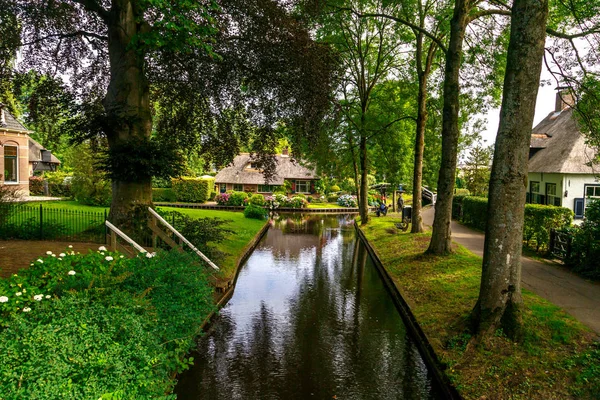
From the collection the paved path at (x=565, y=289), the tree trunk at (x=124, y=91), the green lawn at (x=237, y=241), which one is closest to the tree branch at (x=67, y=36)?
the tree trunk at (x=124, y=91)

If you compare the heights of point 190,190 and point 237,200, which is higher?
point 190,190

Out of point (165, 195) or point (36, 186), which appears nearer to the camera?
point (36, 186)

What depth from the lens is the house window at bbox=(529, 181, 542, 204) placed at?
2933 cm

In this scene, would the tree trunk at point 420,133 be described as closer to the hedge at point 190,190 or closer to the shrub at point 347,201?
the shrub at point 347,201

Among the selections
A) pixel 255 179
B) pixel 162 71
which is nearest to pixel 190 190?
pixel 255 179

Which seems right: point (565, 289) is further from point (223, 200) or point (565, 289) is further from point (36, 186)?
point (36, 186)

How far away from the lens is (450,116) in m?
13.7

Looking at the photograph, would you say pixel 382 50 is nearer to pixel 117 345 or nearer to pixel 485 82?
pixel 485 82

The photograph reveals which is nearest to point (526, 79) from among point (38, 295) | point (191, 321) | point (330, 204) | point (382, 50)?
point (191, 321)

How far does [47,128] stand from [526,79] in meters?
17.0

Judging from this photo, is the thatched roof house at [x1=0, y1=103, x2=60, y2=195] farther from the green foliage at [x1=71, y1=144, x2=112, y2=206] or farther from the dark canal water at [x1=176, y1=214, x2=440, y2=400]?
the dark canal water at [x1=176, y1=214, x2=440, y2=400]

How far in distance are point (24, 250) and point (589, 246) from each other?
54.7ft

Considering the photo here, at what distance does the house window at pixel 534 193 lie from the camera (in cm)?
2933

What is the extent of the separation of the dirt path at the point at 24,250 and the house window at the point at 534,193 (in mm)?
27847
